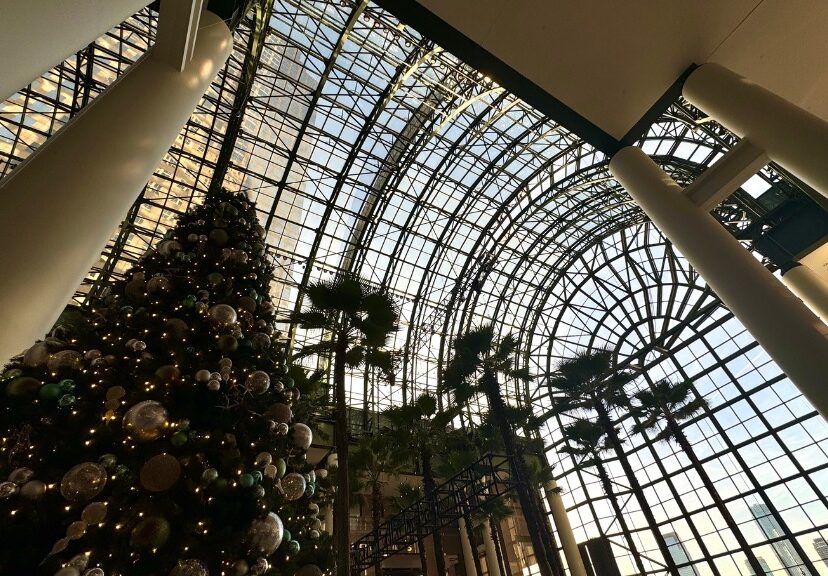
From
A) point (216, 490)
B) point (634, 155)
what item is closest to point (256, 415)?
point (216, 490)

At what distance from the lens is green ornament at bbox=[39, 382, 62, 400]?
8.57 feet

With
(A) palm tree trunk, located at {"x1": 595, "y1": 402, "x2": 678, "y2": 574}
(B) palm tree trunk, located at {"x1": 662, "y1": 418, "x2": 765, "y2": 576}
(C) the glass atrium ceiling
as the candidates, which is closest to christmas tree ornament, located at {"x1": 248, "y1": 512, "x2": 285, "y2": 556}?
(C) the glass atrium ceiling

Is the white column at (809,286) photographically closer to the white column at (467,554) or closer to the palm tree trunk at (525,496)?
the palm tree trunk at (525,496)

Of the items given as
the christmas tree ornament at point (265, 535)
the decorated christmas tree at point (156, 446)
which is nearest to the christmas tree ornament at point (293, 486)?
the decorated christmas tree at point (156, 446)

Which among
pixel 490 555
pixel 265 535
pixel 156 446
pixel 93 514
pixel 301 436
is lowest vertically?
pixel 265 535

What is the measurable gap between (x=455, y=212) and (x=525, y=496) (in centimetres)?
1484

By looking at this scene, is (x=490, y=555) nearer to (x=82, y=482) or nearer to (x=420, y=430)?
(x=420, y=430)

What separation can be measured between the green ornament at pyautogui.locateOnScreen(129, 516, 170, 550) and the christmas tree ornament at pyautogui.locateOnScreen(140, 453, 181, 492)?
0.20 m

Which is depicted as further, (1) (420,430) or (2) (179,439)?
(1) (420,430)

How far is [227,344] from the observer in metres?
3.56

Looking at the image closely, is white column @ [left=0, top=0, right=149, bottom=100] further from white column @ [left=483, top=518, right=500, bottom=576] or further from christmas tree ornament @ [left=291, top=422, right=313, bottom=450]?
white column @ [left=483, top=518, right=500, bottom=576]

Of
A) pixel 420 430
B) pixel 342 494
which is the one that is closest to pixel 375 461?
pixel 420 430

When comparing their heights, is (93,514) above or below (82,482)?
below

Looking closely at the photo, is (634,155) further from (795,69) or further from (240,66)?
(240,66)
